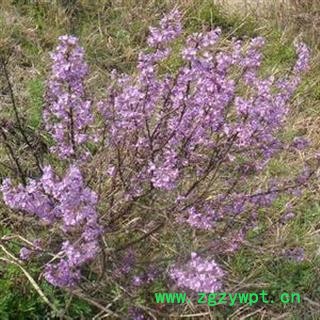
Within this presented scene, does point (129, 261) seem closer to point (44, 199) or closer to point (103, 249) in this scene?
point (103, 249)

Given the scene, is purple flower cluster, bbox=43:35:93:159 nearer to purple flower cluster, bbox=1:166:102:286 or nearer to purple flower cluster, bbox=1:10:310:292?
purple flower cluster, bbox=1:10:310:292

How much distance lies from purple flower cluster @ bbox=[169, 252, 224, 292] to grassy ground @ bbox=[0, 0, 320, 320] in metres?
0.48

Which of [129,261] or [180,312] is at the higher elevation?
[129,261]

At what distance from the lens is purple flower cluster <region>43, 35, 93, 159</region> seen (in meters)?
2.17

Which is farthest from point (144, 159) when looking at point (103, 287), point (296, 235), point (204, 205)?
point (296, 235)

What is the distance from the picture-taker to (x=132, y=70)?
→ 428 centimetres

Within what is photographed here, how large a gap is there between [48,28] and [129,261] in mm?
Result: 2270

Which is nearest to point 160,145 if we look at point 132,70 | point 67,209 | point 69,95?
point 69,95

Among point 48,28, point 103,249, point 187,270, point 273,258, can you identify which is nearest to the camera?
point 187,270

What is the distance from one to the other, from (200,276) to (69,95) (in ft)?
2.44

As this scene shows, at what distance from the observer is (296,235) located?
3.14 m

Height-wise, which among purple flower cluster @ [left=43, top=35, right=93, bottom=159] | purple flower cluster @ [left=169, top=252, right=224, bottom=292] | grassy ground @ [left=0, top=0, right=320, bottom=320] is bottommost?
grassy ground @ [left=0, top=0, right=320, bottom=320]

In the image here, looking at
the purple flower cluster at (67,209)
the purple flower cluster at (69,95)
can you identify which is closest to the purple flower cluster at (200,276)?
the purple flower cluster at (67,209)

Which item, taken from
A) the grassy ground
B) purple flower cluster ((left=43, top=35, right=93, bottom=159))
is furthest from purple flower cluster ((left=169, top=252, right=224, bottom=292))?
purple flower cluster ((left=43, top=35, right=93, bottom=159))
